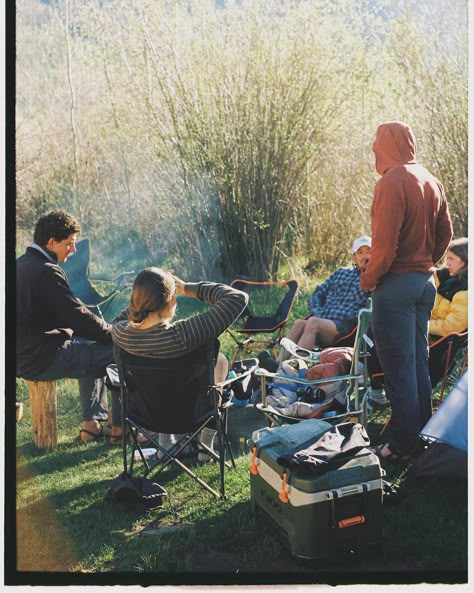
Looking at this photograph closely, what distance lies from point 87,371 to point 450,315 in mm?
2061

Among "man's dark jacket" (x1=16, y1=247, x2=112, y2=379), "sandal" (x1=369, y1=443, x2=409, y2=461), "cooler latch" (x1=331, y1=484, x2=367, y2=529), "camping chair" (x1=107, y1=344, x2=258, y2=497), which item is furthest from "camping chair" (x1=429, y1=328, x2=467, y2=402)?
"man's dark jacket" (x1=16, y1=247, x2=112, y2=379)

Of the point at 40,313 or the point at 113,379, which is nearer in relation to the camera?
the point at 113,379

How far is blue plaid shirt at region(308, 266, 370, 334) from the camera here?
15.9ft

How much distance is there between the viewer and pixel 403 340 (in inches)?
140

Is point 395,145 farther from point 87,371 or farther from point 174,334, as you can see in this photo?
point 87,371

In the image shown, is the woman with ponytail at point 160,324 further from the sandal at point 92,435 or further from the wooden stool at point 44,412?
the sandal at point 92,435

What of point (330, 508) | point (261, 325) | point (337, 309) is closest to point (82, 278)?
point (261, 325)

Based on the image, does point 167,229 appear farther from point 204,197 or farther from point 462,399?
point 462,399

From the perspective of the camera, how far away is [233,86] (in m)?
7.14

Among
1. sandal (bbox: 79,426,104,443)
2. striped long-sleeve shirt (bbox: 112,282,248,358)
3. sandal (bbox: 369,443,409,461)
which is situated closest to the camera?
striped long-sleeve shirt (bbox: 112,282,248,358)

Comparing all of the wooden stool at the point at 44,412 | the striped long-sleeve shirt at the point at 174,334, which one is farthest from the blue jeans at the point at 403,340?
the wooden stool at the point at 44,412

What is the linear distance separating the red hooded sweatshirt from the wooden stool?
Result: 1.76 metres

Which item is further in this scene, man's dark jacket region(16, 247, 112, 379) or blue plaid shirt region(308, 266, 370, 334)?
blue plaid shirt region(308, 266, 370, 334)

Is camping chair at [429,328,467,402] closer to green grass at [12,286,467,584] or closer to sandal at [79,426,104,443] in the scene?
green grass at [12,286,467,584]
